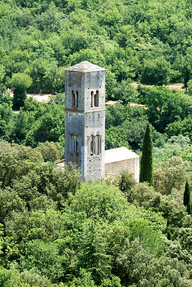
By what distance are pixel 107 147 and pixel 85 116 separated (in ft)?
77.8

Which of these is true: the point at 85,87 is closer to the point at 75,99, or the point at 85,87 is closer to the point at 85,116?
the point at 75,99

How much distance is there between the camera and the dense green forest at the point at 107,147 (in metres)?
32.0

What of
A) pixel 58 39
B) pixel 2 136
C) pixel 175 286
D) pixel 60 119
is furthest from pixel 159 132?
pixel 175 286

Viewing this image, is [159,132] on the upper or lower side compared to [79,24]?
lower

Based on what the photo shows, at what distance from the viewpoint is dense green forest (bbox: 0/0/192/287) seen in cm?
3197

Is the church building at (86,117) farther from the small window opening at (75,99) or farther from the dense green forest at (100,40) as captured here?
the dense green forest at (100,40)

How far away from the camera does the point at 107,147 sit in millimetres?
61531

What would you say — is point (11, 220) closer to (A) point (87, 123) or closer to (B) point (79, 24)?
(A) point (87, 123)

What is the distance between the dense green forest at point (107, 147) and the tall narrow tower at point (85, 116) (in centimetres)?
124

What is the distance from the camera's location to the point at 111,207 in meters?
35.4

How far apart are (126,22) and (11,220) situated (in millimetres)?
62775

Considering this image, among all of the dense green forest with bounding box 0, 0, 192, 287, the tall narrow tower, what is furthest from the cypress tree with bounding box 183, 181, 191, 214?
the tall narrow tower

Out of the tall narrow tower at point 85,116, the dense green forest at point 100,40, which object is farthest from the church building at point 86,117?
the dense green forest at point 100,40

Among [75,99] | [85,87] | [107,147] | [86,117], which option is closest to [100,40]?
[107,147]
